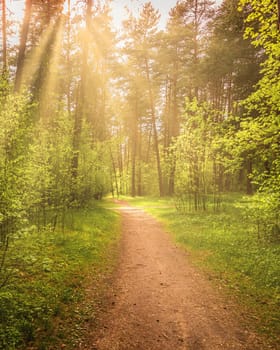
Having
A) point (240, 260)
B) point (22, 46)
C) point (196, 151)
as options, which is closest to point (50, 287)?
point (240, 260)

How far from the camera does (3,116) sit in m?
5.87

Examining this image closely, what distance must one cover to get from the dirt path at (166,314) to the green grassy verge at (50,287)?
0.59 meters

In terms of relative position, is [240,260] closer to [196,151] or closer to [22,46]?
[196,151]

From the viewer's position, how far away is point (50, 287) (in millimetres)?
5270

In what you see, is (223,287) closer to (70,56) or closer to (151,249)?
(151,249)

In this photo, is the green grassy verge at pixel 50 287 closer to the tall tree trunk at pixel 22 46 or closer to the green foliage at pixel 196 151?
the green foliage at pixel 196 151

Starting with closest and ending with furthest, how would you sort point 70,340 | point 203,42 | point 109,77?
1. point 70,340
2. point 203,42
3. point 109,77

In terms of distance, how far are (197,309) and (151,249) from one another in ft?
14.3

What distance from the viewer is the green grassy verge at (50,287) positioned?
12.6 feet

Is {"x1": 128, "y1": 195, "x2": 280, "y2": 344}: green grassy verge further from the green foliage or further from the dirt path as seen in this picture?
the green foliage

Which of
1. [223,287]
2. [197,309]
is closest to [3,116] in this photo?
[197,309]

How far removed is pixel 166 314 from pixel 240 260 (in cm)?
375

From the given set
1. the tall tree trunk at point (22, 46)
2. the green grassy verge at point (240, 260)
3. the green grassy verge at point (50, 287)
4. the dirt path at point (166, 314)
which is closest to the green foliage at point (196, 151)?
the green grassy verge at point (240, 260)

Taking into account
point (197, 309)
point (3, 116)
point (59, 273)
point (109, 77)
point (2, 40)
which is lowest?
point (197, 309)
